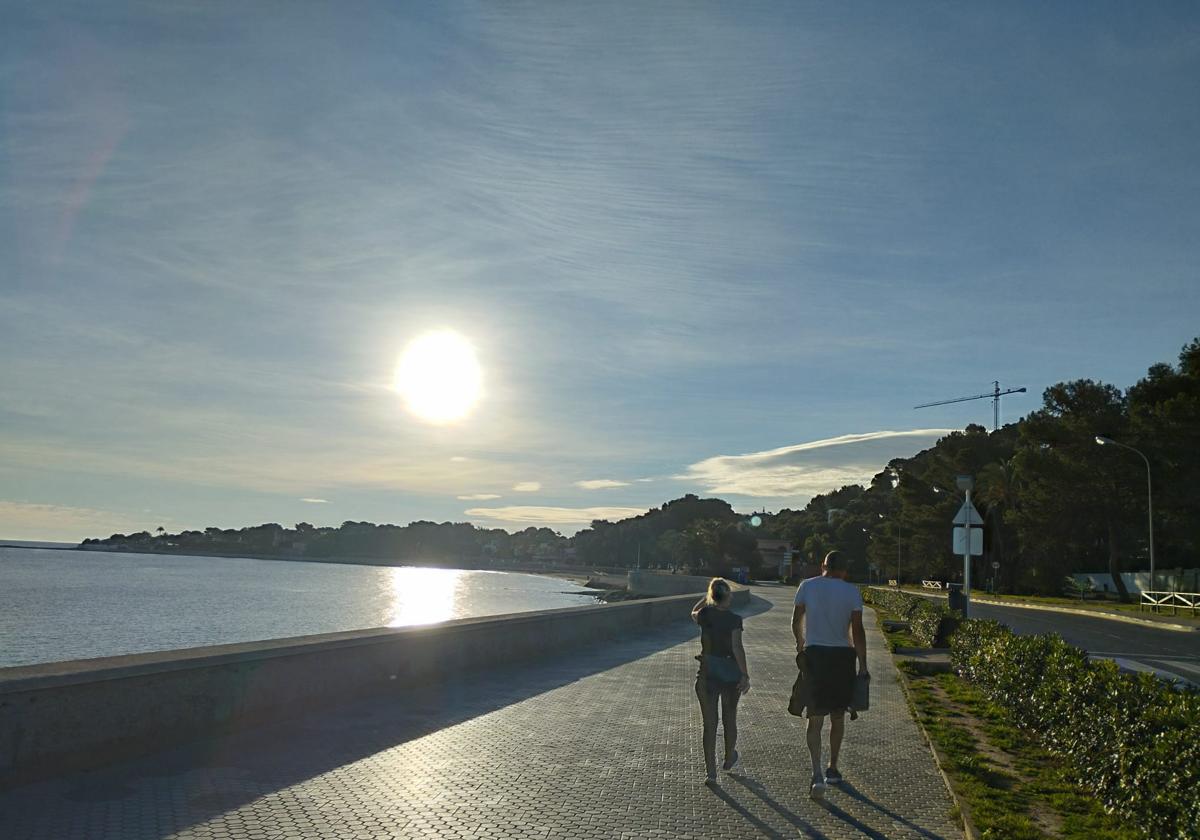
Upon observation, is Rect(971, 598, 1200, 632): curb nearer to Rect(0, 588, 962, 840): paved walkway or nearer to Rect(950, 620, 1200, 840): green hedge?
Rect(950, 620, 1200, 840): green hedge

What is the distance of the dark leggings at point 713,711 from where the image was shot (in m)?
7.05

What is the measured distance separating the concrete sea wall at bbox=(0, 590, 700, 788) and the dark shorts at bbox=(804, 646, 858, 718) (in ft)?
15.4

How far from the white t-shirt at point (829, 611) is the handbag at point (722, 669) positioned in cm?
59

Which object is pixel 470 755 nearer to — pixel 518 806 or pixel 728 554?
pixel 518 806

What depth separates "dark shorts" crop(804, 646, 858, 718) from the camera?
6.87 m

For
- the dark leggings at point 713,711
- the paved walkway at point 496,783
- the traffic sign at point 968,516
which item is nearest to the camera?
the paved walkway at point 496,783

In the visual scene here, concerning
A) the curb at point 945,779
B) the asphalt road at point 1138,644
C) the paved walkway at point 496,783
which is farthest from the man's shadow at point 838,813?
the asphalt road at point 1138,644

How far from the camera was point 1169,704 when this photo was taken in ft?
19.8

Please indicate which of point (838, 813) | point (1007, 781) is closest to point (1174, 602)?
point (1007, 781)

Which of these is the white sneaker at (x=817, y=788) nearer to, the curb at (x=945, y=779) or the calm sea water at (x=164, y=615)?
the curb at (x=945, y=779)

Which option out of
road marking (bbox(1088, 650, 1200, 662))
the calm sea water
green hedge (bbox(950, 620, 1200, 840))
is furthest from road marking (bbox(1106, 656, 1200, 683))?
the calm sea water

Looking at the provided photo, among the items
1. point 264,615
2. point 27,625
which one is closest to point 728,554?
point 264,615

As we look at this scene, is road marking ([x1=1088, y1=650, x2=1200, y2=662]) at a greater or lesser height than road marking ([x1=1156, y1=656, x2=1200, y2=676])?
lesser

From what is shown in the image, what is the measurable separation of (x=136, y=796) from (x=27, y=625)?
44.7 m
